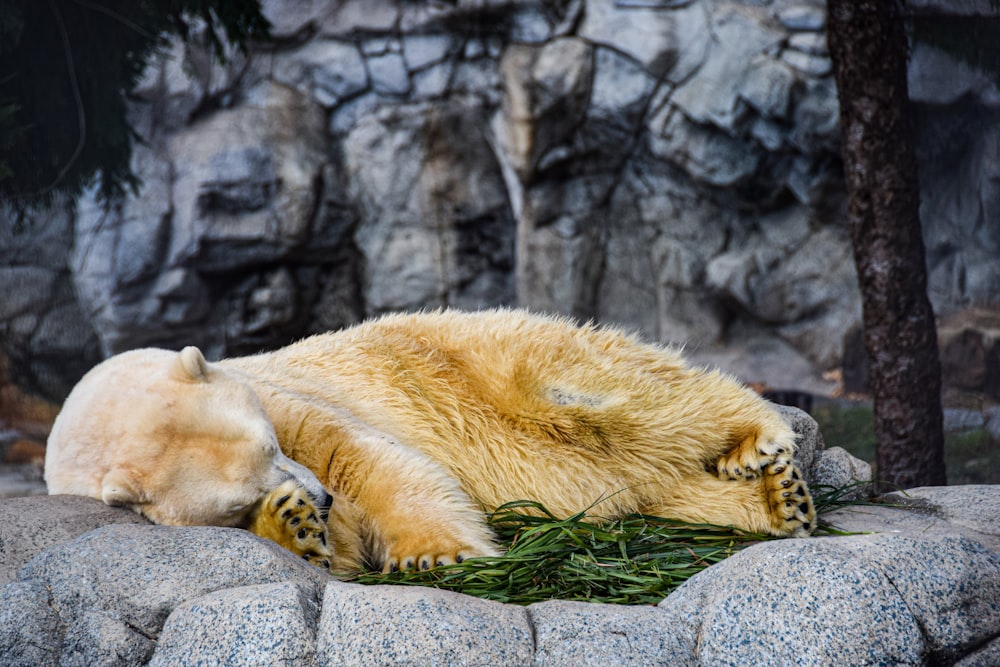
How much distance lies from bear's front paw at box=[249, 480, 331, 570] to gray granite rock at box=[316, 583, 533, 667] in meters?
0.49

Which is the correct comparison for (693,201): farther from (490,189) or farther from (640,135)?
(490,189)

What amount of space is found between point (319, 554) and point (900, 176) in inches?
151

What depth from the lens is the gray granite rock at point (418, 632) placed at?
64.0 inches

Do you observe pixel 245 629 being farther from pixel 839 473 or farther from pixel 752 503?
pixel 839 473

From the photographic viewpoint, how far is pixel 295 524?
2230 mm

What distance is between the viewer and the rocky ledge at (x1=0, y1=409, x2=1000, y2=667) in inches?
65.1

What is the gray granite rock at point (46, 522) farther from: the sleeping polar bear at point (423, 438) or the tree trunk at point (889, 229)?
the tree trunk at point (889, 229)

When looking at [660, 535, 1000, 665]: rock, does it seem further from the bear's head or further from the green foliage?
the green foliage

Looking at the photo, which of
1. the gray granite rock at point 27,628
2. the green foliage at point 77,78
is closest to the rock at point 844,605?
the gray granite rock at point 27,628

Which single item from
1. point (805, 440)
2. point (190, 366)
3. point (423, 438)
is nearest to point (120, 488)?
point (190, 366)

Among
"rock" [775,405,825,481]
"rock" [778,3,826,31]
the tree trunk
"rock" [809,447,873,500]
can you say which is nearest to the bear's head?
"rock" [775,405,825,481]

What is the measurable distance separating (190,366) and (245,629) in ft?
3.03

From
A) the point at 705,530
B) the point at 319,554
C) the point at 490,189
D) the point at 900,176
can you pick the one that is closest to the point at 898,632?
the point at 705,530

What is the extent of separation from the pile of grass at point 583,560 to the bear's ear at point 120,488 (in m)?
0.62
